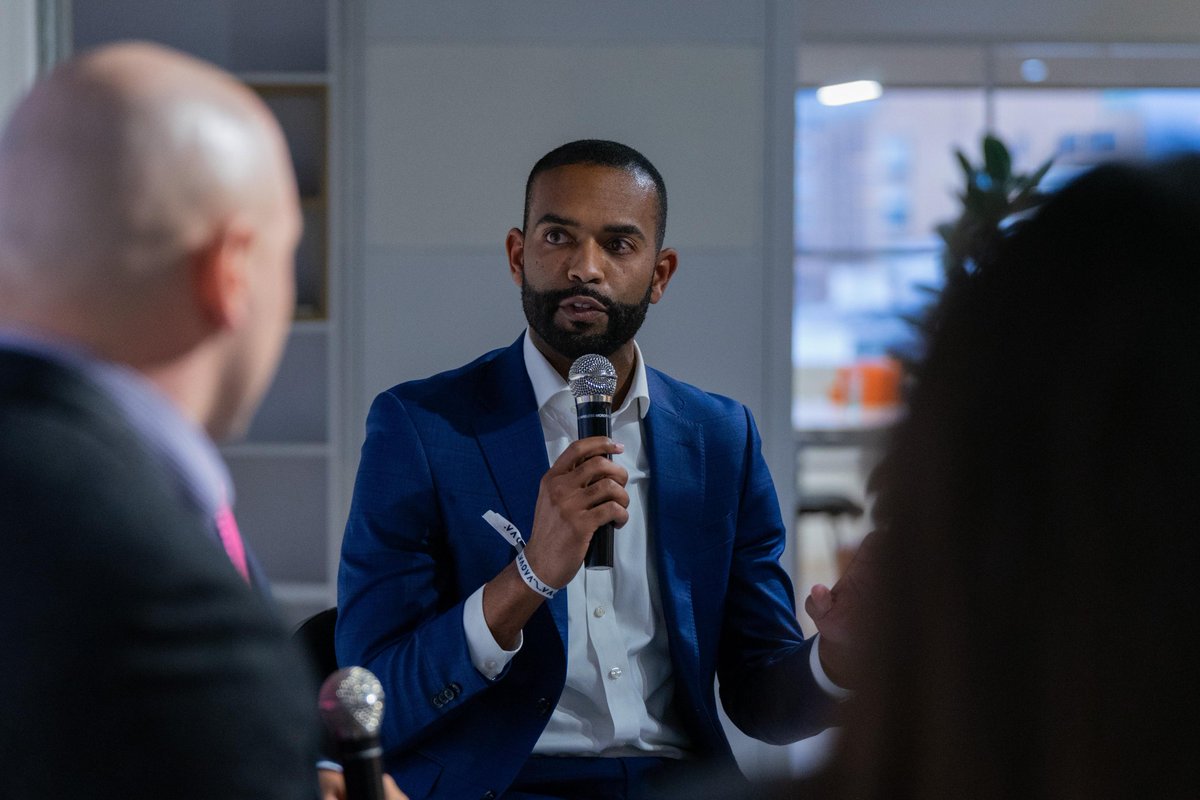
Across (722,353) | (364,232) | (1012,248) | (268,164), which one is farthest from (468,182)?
(1012,248)

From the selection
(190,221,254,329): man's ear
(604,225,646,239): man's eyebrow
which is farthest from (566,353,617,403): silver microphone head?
(190,221,254,329): man's ear

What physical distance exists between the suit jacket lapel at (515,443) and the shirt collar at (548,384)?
0.05ft

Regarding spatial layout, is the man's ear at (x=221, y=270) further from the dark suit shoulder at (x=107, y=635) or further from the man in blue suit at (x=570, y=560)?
the man in blue suit at (x=570, y=560)

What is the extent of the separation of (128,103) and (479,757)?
1.17m

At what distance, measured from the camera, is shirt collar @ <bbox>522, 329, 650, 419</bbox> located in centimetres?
189

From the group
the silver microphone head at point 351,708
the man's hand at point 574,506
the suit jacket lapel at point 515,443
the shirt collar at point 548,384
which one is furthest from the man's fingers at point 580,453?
the silver microphone head at point 351,708

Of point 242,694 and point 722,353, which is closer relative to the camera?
point 242,694

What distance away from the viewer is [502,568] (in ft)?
5.74

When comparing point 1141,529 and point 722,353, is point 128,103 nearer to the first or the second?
point 1141,529

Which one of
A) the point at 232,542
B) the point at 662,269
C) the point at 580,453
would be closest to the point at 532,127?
the point at 662,269

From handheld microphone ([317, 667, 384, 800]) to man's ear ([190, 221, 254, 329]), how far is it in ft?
0.94

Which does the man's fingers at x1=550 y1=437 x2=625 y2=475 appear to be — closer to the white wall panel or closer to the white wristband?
the white wristband

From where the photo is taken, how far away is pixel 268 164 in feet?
2.45

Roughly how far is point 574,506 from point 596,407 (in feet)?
0.54
